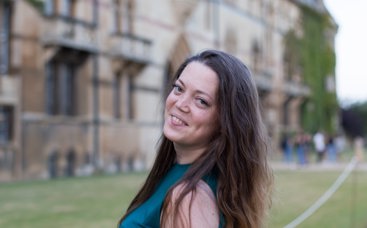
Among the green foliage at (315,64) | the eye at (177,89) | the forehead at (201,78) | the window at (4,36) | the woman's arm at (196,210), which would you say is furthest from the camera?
the green foliage at (315,64)

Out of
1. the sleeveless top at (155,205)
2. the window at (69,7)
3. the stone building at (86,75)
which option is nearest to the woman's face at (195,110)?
the sleeveless top at (155,205)

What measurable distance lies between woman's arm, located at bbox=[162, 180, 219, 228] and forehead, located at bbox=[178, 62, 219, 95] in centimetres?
36

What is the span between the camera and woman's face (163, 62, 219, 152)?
200 cm

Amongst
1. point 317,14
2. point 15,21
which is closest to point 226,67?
point 15,21

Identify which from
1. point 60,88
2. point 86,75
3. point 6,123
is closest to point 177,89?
point 6,123

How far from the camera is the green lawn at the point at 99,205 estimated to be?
8.38 m

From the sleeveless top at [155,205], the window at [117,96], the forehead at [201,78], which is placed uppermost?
the window at [117,96]

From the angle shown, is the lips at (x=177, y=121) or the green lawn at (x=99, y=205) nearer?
the lips at (x=177, y=121)

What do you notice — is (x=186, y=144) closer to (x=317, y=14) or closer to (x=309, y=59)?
(x=309, y=59)

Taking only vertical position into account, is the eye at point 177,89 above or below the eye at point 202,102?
above

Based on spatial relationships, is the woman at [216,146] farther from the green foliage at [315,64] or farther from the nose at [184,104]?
the green foliage at [315,64]

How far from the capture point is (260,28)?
37.5 meters

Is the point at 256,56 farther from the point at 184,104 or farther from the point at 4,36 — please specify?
the point at 184,104

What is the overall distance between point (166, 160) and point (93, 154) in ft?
59.7
